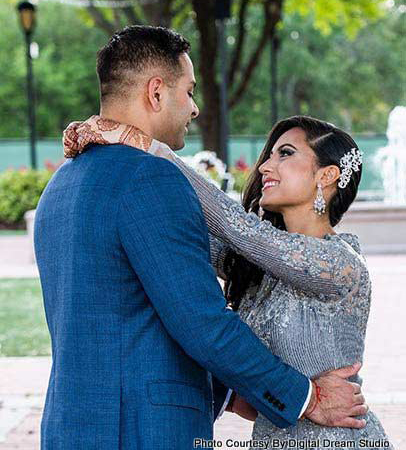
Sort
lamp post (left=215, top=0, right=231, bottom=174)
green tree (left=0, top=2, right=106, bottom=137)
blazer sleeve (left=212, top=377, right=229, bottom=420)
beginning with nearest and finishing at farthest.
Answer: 1. blazer sleeve (left=212, top=377, right=229, bottom=420)
2. lamp post (left=215, top=0, right=231, bottom=174)
3. green tree (left=0, top=2, right=106, bottom=137)

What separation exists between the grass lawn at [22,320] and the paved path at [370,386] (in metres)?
0.57

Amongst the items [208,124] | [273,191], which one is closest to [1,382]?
[273,191]

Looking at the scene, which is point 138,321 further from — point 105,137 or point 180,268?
point 105,137

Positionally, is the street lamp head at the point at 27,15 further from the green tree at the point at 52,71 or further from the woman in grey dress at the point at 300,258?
the green tree at the point at 52,71

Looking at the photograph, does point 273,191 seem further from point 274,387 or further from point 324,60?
point 324,60

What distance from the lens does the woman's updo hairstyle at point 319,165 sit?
10.4 ft

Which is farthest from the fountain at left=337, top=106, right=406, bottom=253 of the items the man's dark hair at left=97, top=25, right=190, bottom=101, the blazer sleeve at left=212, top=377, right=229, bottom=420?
the man's dark hair at left=97, top=25, right=190, bottom=101

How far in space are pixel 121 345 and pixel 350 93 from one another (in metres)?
54.1

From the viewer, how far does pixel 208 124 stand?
2273 centimetres

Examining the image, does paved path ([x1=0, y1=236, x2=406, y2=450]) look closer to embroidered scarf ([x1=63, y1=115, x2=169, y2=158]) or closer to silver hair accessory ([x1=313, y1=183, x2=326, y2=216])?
silver hair accessory ([x1=313, y1=183, x2=326, y2=216])

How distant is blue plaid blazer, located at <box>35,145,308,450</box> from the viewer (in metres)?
2.52

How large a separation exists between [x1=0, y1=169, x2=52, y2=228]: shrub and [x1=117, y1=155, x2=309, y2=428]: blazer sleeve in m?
20.7

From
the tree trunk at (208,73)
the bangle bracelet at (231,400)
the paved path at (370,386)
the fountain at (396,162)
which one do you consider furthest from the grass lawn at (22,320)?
the tree trunk at (208,73)

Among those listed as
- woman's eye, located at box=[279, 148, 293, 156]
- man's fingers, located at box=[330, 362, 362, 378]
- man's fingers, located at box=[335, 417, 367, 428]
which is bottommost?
man's fingers, located at box=[335, 417, 367, 428]
